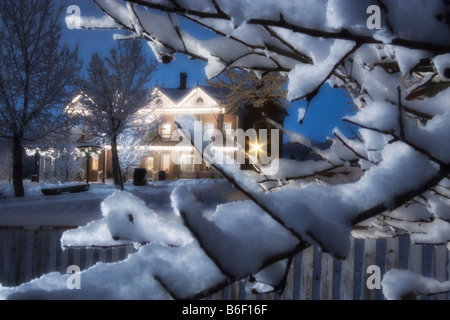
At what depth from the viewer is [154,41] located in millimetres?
1316

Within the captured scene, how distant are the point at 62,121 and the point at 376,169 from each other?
1630cm

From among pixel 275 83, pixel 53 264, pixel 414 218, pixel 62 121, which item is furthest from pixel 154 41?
pixel 62 121

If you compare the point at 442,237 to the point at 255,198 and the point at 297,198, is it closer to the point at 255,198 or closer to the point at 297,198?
the point at 297,198

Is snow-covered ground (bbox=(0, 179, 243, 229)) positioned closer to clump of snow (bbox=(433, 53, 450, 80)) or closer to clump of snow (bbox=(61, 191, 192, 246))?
clump of snow (bbox=(61, 191, 192, 246))

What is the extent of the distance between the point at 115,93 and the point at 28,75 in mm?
4229

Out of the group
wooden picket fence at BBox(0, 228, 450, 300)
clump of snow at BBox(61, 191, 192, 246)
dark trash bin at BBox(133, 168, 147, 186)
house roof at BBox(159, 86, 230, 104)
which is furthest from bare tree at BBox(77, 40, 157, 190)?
clump of snow at BBox(61, 191, 192, 246)

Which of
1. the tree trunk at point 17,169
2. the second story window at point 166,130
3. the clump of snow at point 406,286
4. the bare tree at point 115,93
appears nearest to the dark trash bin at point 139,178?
the bare tree at point 115,93

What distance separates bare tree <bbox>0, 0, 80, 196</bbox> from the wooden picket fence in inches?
438

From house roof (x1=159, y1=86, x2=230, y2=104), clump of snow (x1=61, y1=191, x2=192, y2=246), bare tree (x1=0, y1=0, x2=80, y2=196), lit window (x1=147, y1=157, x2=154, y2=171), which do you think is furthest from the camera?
lit window (x1=147, y1=157, x2=154, y2=171)

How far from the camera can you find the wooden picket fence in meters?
3.36

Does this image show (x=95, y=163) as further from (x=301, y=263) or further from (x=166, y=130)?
(x=301, y=263)

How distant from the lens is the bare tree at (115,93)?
17.1 meters

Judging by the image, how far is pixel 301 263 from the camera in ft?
11.7

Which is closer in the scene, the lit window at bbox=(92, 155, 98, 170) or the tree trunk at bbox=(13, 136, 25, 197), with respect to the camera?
the tree trunk at bbox=(13, 136, 25, 197)
